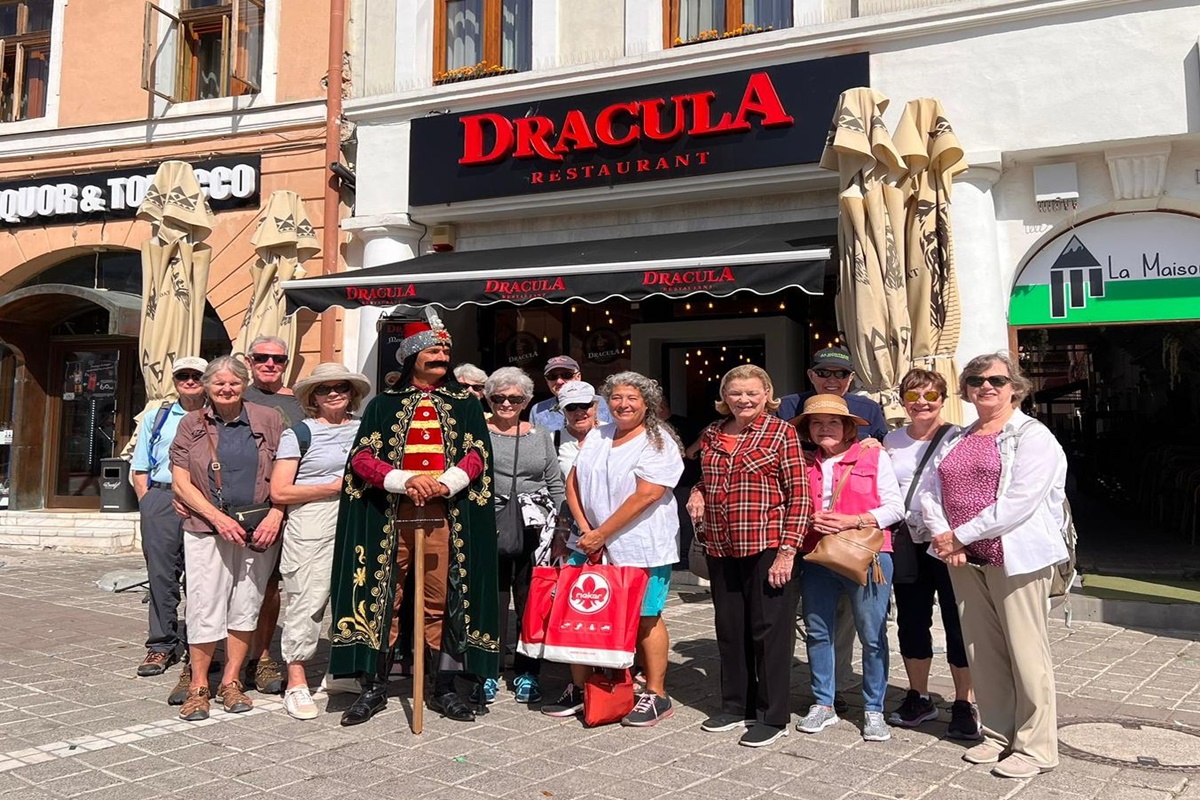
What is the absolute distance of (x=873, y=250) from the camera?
20.9ft

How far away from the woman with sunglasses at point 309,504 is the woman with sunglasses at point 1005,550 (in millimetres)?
2763

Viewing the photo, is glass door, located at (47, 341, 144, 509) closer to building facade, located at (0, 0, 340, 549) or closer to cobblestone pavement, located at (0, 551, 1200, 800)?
building facade, located at (0, 0, 340, 549)

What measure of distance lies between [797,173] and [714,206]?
37.5 inches

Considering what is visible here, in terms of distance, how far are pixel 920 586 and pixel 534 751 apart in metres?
1.91

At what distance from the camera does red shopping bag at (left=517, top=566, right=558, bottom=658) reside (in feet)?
14.5

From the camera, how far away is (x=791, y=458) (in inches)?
164

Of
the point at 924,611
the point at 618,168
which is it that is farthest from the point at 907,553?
the point at 618,168

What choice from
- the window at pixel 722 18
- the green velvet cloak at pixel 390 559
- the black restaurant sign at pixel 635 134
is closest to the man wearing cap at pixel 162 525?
the green velvet cloak at pixel 390 559

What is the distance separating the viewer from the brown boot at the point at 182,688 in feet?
15.1

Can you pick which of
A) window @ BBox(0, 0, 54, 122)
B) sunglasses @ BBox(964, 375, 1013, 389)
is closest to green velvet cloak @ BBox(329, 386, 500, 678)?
sunglasses @ BBox(964, 375, 1013, 389)

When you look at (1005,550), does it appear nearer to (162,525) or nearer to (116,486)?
(162,525)

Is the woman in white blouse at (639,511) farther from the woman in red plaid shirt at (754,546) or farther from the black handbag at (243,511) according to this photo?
the black handbag at (243,511)

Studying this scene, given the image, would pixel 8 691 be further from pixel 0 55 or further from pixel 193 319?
pixel 0 55

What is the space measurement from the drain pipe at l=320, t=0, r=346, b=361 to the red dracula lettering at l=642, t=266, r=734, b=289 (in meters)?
4.52
